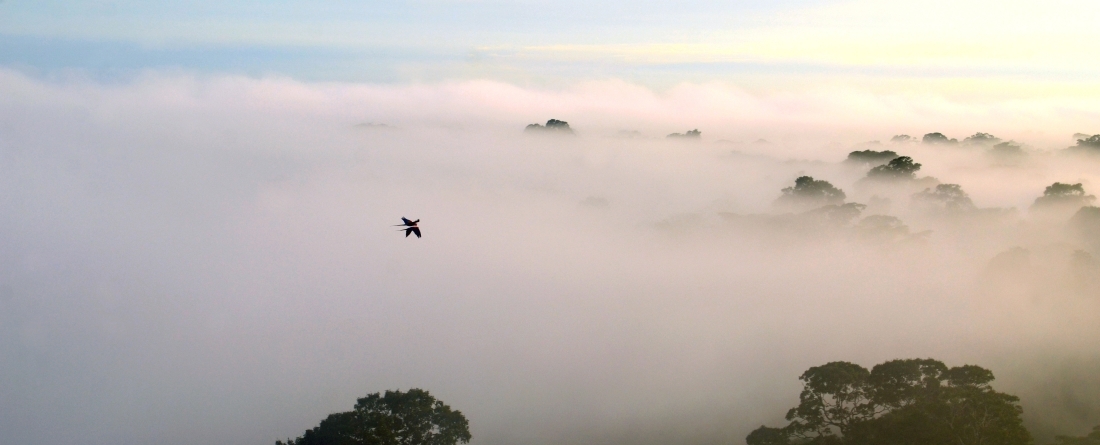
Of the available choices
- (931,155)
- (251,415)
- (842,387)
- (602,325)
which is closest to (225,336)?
(251,415)

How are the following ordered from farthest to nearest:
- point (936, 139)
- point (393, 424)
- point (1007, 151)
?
point (936, 139), point (1007, 151), point (393, 424)

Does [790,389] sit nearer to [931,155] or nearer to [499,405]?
[499,405]

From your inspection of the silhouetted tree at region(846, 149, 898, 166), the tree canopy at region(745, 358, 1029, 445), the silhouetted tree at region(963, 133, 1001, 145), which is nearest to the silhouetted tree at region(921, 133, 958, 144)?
the silhouetted tree at region(963, 133, 1001, 145)

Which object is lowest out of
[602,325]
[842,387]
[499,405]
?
[842,387]

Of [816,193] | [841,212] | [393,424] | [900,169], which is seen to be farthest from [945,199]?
[393,424]

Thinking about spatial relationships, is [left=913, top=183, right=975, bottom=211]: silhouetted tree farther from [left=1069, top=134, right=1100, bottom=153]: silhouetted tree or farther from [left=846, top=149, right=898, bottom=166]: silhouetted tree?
[left=1069, top=134, right=1100, bottom=153]: silhouetted tree

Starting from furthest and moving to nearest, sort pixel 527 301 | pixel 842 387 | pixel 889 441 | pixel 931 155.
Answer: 1. pixel 931 155
2. pixel 527 301
3. pixel 842 387
4. pixel 889 441

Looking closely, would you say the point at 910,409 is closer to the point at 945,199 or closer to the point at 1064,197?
the point at 945,199
